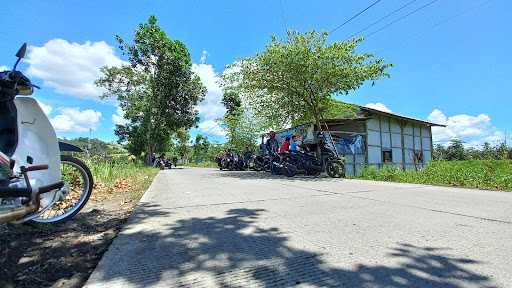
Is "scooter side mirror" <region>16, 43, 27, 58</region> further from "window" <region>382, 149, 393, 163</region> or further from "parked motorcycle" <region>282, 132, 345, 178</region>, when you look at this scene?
"window" <region>382, 149, 393, 163</region>

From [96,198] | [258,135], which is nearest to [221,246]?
[96,198]

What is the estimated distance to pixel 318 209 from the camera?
5043 millimetres

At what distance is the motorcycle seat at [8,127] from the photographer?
10.9 feet

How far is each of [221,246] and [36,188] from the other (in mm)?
1637

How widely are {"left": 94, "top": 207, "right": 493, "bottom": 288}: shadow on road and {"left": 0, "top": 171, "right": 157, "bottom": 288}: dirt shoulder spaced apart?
0.81 ft

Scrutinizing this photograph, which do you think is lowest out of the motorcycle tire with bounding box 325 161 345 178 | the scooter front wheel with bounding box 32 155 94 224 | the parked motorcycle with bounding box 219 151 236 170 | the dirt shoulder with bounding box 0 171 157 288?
the dirt shoulder with bounding box 0 171 157 288

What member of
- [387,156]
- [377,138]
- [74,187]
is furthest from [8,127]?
[387,156]

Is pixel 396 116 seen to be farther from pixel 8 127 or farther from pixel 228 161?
pixel 8 127

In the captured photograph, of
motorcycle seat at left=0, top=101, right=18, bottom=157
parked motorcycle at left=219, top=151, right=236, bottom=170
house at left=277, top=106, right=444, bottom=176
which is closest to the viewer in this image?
motorcycle seat at left=0, top=101, right=18, bottom=157

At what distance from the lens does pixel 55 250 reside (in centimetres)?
310

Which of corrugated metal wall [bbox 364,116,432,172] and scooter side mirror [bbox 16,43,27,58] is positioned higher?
corrugated metal wall [bbox 364,116,432,172]

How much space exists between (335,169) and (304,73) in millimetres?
3643

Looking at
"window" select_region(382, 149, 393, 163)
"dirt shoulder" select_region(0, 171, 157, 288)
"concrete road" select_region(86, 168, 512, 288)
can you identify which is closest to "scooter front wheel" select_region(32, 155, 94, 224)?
"dirt shoulder" select_region(0, 171, 157, 288)

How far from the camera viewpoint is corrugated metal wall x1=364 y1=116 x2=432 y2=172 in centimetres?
2128
